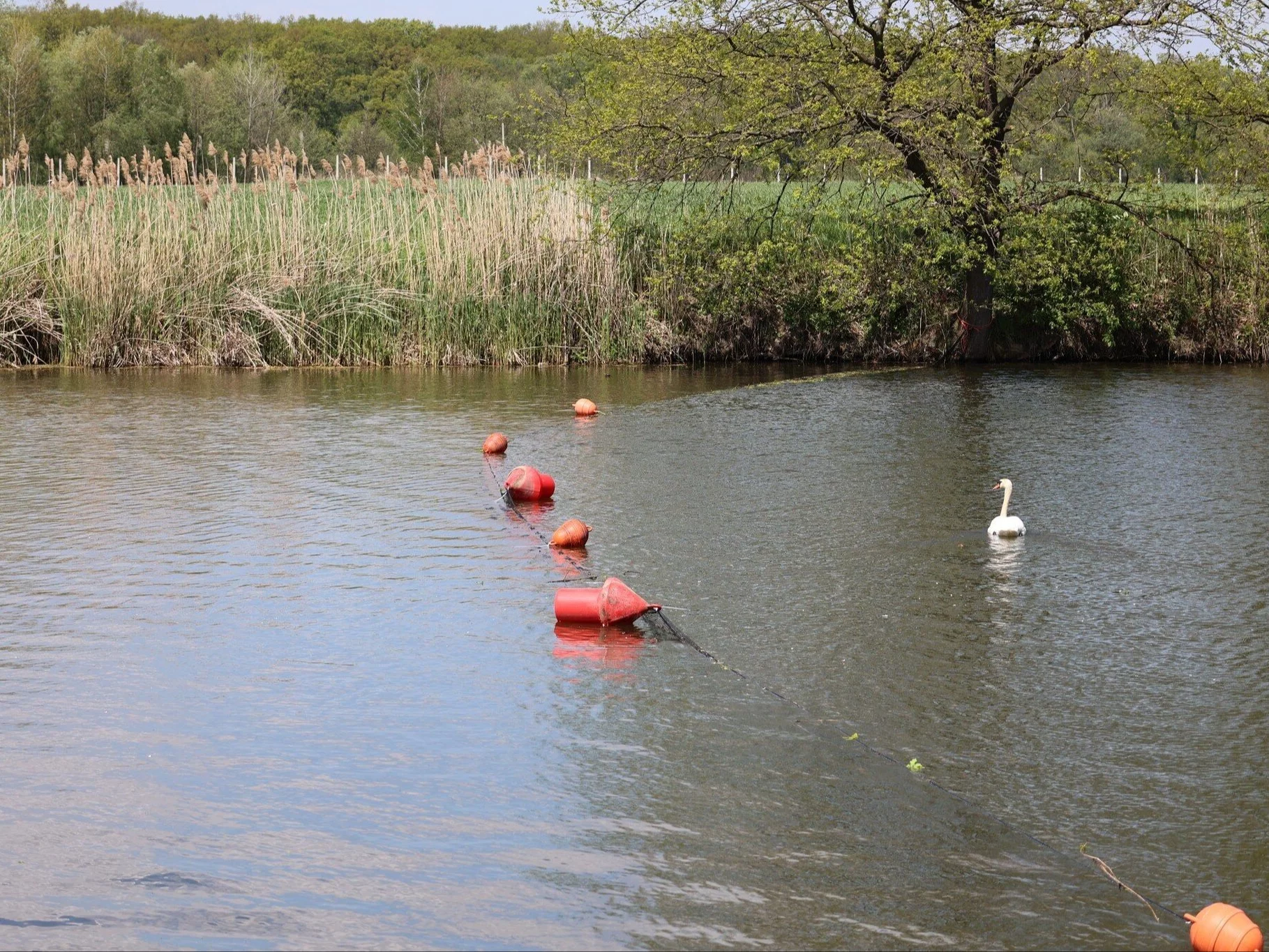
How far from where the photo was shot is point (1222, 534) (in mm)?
7840

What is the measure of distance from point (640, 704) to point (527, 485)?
3.70m

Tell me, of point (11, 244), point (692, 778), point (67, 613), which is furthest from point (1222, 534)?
point (11, 244)

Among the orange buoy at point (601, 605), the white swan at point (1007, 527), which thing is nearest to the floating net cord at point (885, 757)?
the orange buoy at point (601, 605)

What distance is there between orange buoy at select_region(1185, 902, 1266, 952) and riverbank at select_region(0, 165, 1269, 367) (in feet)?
45.1

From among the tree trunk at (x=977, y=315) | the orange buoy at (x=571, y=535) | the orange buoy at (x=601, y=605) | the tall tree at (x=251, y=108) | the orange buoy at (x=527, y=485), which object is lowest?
the orange buoy at (x=601, y=605)

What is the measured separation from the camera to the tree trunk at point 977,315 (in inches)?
677

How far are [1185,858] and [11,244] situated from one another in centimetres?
1659

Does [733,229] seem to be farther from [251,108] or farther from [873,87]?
[251,108]

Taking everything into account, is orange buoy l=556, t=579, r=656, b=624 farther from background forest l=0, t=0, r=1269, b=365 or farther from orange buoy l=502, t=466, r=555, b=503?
background forest l=0, t=0, r=1269, b=365

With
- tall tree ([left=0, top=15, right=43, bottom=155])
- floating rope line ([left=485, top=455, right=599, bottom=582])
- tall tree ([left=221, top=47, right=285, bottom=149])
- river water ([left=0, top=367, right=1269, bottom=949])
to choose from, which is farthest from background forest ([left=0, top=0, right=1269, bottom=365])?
tall tree ([left=221, top=47, right=285, bottom=149])

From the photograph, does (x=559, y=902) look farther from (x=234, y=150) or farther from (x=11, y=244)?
(x=234, y=150)

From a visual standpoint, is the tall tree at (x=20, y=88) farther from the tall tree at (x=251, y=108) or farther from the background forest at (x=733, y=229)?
the background forest at (x=733, y=229)

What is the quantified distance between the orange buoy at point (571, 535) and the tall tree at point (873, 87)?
8.68 metres

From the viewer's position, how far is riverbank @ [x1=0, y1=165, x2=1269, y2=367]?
56.0 ft
